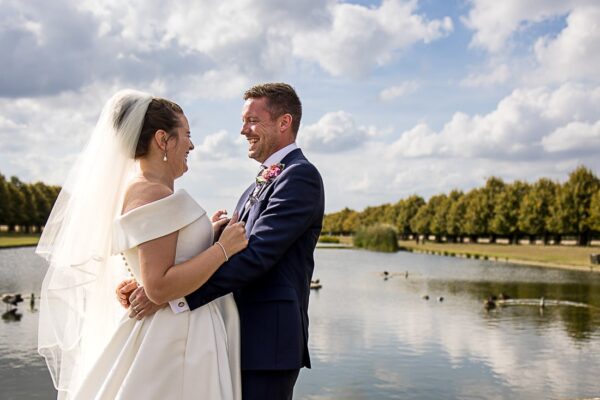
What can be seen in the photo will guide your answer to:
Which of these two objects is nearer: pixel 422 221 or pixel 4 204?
pixel 4 204

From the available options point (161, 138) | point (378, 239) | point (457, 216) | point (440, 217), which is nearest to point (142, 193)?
point (161, 138)

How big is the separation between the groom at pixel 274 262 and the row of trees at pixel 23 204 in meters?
85.3

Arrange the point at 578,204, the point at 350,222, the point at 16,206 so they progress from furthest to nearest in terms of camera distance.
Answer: the point at 350,222 < the point at 16,206 < the point at 578,204

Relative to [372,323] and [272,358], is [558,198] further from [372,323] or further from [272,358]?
[272,358]

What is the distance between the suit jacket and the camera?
9.37ft

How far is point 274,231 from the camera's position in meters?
2.91

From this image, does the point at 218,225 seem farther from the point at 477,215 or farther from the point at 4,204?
the point at 477,215

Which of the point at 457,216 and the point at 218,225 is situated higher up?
the point at 457,216

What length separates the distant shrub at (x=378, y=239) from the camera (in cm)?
7206

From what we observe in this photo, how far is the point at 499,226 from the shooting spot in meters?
80.4

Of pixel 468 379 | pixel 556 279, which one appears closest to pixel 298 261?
pixel 468 379

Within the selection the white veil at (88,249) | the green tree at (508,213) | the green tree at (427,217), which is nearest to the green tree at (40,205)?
the green tree at (427,217)

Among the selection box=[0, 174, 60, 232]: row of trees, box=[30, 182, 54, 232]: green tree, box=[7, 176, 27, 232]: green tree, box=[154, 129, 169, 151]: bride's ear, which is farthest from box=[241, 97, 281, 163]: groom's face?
box=[30, 182, 54, 232]: green tree

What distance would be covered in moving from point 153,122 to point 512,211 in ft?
267
